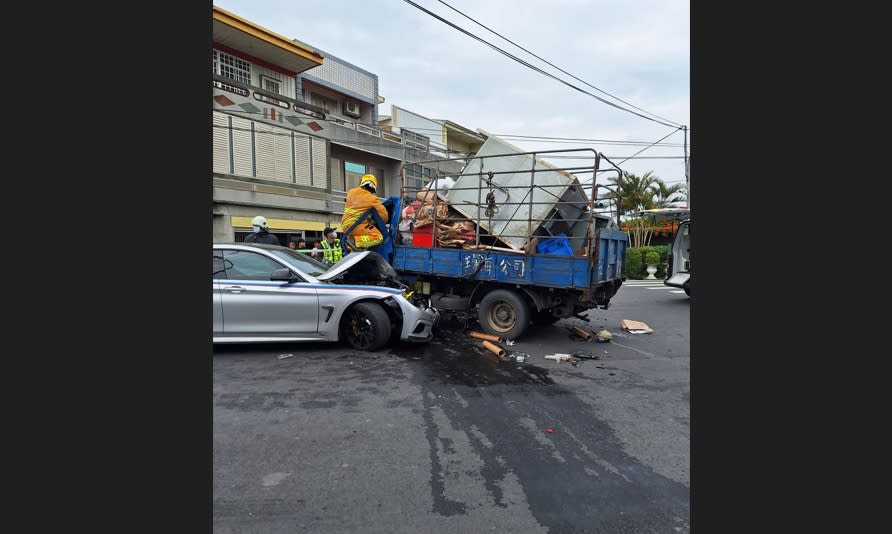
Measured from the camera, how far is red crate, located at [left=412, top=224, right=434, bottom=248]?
7.75 meters

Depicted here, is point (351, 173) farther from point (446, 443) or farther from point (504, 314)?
point (446, 443)

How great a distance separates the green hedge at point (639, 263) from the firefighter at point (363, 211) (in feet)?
49.9

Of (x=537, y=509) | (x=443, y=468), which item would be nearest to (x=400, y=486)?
(x=443, y=468)

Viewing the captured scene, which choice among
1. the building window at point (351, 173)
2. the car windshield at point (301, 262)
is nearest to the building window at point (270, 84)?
the building window at point (351, 173)

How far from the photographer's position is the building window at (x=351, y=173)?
2128 cm

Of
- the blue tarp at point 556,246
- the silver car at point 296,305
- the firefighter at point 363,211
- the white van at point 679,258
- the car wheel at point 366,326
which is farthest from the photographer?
the white van at point 679,258

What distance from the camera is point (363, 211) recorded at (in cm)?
762

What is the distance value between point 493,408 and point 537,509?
159 cm

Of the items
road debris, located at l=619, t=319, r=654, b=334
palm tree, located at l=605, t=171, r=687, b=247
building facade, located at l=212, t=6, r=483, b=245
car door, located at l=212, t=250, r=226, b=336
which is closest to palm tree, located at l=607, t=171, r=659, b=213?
palm tree, located at l=605, t=171, r=687, b=247

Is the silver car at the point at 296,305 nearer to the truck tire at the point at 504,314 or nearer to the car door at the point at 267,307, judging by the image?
the car door at the point at 267,307

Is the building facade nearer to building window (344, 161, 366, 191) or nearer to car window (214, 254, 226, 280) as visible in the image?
building window (344, 161, 366, 191)

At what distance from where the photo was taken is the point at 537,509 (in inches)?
98.6

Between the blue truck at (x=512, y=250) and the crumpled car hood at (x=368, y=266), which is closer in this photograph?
the crumpled car hood at (x=368, y=266)

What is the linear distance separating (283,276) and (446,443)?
3.52 meters
